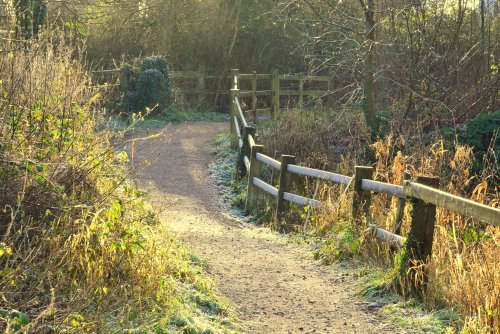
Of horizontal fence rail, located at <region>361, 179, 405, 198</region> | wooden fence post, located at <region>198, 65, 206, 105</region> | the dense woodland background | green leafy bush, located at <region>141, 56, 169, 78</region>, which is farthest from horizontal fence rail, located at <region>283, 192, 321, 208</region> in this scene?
wooden fence post, located at <region>198, 65, 206, 105</region>

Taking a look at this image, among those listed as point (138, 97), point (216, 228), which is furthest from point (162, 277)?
point (138, 97)

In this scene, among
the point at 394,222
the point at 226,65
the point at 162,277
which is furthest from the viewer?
the point at 226,65

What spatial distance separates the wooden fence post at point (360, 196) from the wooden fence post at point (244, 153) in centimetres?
633

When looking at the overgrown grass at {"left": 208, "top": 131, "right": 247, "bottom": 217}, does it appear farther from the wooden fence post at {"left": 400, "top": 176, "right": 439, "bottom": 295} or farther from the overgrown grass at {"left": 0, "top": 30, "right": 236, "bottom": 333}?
the overgrown grass at {"left": 0, "top": 30, "right": 236, "bottom": 333}

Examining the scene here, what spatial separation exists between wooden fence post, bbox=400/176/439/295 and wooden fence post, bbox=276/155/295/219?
4476 mm

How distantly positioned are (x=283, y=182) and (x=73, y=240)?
5.96m

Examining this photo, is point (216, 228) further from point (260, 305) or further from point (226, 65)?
point (226, 65)

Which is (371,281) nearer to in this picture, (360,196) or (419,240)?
(419,240)

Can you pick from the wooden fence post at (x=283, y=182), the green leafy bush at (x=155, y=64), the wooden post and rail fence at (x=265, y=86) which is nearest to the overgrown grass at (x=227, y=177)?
the wooden fence post at (x=283, y=182)

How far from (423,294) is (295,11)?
853 inches

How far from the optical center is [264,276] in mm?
Result: 7699

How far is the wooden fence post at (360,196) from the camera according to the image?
8.17m

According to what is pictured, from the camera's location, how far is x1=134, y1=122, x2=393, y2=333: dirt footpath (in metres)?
6.19

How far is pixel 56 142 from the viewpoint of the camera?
6051mm
